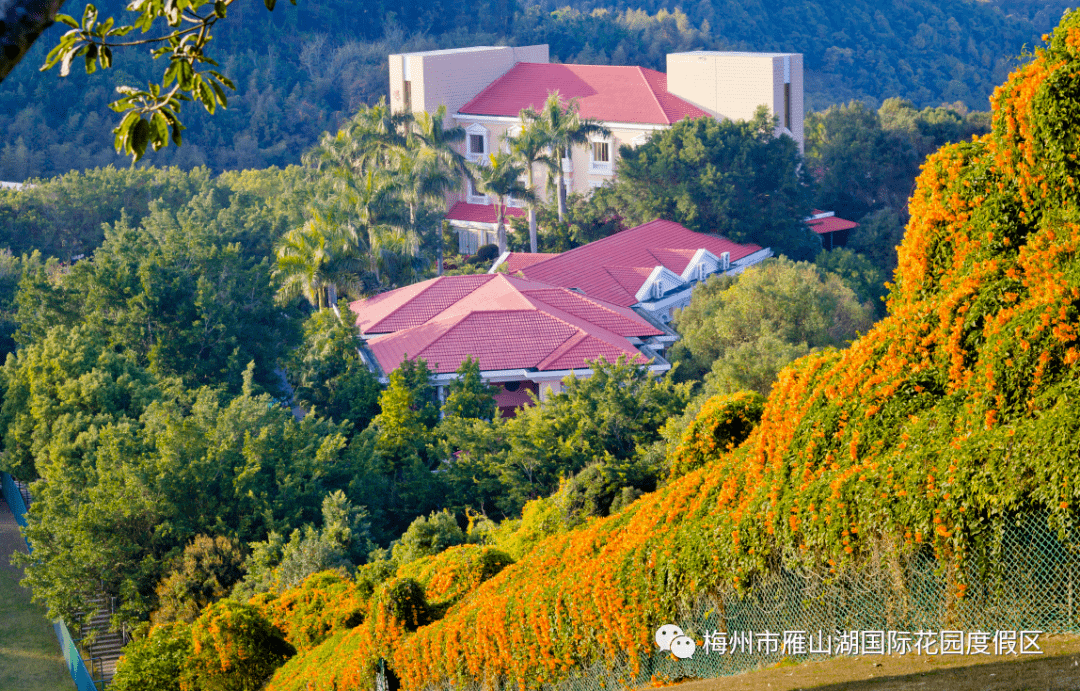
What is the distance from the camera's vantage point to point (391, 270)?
43.8 meters

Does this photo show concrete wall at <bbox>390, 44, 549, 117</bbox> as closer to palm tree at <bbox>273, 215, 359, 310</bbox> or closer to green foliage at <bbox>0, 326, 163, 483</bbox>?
palm tree at <bbox>273, 215, 359, 310</bbox>

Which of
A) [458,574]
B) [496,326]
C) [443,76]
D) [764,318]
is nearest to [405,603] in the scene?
[458,574]

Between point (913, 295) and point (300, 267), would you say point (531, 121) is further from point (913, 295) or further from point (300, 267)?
point (913, 295)

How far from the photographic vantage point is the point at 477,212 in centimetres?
5806

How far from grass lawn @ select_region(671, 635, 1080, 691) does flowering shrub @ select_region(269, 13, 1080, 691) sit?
2.18 feet

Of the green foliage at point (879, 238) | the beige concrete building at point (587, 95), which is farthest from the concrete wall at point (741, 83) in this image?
the green foliage at point (879, 238)

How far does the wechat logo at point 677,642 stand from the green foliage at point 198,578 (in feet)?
48.0

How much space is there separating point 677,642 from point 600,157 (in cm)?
5020

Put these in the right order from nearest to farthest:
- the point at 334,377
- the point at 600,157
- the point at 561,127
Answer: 1. the point at 334,377
2. the point at 561,127
3. the point at 600,157

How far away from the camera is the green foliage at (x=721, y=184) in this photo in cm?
4912

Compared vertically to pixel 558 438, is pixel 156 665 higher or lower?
higher

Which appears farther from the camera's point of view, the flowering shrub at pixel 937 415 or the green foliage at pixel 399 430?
the green foliage at pixel 399 430

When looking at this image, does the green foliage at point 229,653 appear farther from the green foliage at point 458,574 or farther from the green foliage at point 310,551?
the green foliage at point 310,551

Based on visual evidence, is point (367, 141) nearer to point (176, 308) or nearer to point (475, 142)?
point (475, 142)
